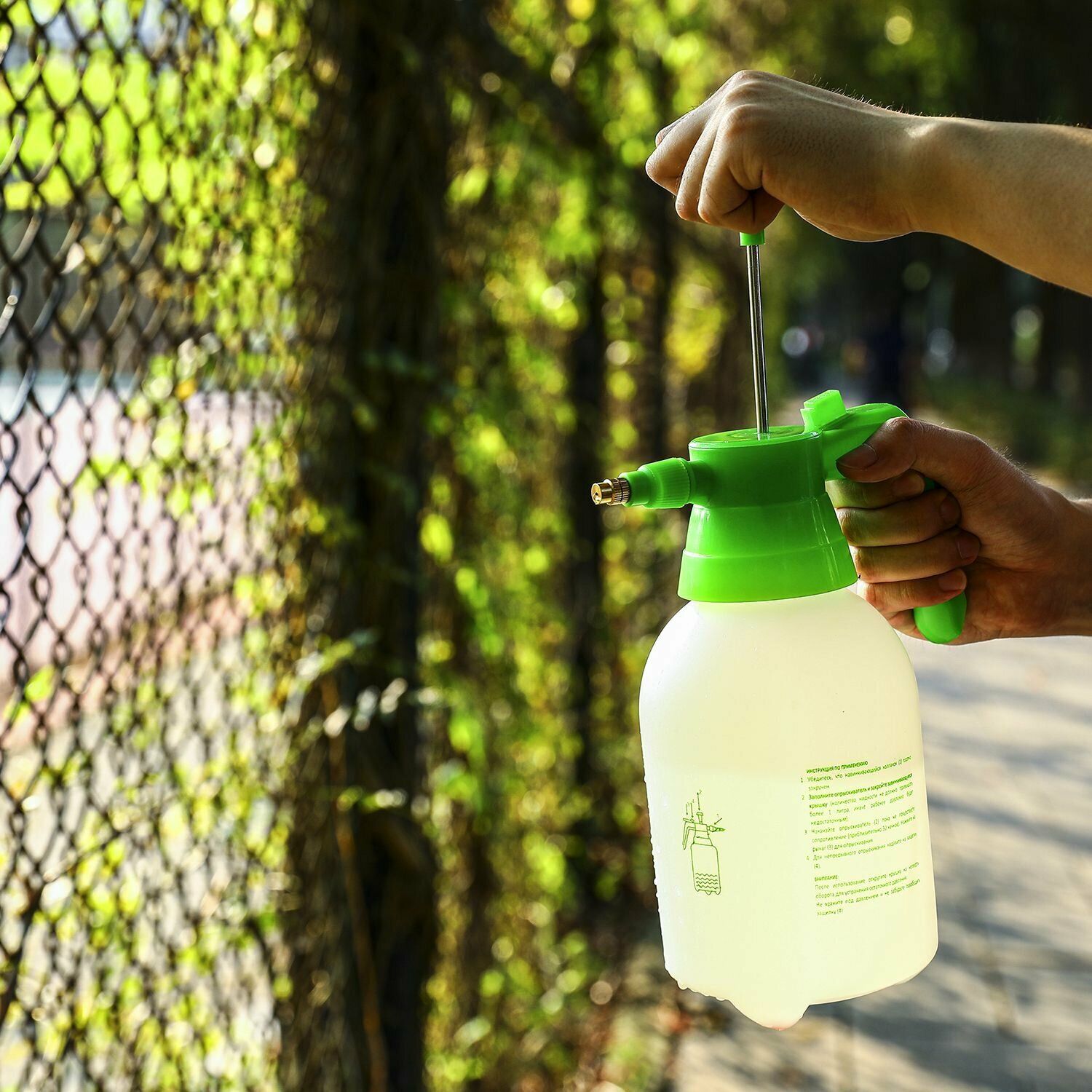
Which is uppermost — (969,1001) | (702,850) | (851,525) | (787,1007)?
(851,525)

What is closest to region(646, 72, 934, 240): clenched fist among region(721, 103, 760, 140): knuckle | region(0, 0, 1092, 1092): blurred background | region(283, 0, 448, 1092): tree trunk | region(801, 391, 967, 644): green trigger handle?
region(721, 103, 760, 140): knuckle

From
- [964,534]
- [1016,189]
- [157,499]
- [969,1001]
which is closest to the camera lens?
[1016,189]

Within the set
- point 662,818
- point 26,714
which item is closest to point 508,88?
point 26,714

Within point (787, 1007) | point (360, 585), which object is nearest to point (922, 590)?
point (787, 1007)

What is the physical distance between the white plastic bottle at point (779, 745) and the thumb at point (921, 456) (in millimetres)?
59

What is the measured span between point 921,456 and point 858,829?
338mm

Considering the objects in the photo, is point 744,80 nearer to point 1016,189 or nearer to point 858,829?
point 1016,189

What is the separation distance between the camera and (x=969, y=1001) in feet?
12.0

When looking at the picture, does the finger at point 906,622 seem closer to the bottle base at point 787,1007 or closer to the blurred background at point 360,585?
the bottle base at point 787,1007

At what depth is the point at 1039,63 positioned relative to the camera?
18125 mm

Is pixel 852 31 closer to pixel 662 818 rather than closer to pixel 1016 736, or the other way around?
pixel 1016 736

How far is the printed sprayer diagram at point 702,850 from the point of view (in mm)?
1021

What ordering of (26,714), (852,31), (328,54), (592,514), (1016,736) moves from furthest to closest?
(852,31), (1016,736), (592,514), (328,54), (26,714)

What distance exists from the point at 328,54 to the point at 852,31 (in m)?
13.7
